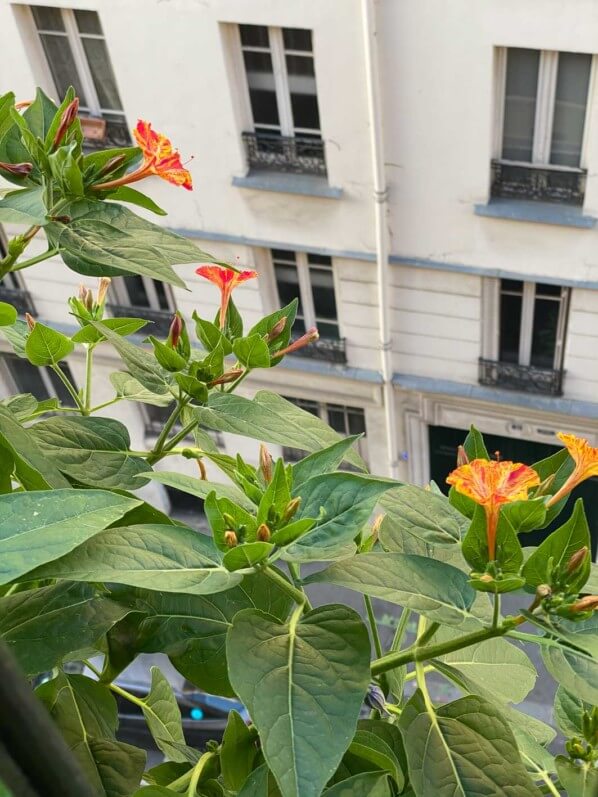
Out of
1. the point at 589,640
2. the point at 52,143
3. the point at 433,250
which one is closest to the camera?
the point at 589,640

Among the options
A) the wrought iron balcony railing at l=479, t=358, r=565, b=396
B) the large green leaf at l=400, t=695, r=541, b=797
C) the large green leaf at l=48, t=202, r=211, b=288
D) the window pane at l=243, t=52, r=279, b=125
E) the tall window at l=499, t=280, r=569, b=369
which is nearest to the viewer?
the large green leaf at l=400, t=695, r=541, b=797

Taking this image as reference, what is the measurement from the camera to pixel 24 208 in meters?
0.55

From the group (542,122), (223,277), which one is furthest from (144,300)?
(223,277)

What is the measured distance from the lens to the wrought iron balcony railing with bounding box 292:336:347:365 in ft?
10.9

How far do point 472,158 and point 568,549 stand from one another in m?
2.38

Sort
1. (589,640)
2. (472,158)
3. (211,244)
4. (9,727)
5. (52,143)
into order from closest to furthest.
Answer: (9,727) → (589,640) → (52,143) → (472,158) → (211,244)

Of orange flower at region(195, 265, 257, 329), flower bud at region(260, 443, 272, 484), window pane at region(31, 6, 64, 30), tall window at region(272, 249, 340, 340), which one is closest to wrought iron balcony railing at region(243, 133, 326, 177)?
tall window at region(272, 249, 340, 340)

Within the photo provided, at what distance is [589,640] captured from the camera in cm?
45

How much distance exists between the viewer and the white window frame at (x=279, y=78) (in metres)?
2.67

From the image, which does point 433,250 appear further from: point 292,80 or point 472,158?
point 292,80

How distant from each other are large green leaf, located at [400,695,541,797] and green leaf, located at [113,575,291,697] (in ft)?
0.37

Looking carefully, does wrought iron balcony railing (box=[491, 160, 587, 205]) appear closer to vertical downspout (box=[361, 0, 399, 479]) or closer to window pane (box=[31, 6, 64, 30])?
vertical downspout (box=[361, 0, 399, 479])

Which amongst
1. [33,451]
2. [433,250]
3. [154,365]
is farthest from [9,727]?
[433,250]

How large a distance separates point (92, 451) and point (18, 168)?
0.20 m
